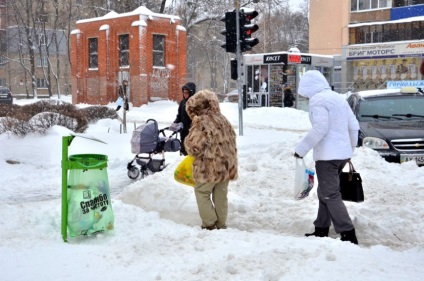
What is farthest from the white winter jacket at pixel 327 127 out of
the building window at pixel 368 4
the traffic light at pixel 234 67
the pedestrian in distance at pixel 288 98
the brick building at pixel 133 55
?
the building window at pixel 368 4

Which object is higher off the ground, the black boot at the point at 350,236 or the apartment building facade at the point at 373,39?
the apartment building facade at the point at 373,39

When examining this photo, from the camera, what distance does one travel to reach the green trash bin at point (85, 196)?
5256 millimetres

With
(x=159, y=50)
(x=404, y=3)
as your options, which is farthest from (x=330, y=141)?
(x=404, y=3)

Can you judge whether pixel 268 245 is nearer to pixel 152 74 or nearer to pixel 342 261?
pixel 342 261

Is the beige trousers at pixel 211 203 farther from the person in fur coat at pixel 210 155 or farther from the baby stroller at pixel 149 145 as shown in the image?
the baby stroller at pixel 149 145

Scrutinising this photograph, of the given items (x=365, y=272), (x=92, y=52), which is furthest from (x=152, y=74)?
(x=365, y=272)

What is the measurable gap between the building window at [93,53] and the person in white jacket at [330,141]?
99.7ft

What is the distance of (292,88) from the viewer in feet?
96.4

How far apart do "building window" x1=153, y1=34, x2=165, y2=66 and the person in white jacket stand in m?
27.7

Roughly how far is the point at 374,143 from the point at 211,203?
4.10 m

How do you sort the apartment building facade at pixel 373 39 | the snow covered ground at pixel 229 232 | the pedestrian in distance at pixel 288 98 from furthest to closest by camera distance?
the apartment building facade at pixel 373 39 < the pedestrian in distance at pixel 288 98 < the snow covered ground at pixel 229 232

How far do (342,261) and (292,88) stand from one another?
84.2ft

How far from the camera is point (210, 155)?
5.95 metres

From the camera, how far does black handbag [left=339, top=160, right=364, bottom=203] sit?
19.3 feet
